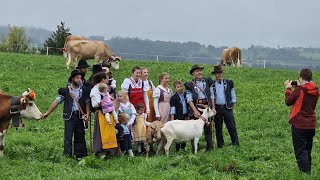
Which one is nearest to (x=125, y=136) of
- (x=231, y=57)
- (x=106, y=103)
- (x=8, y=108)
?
(x=106, y=103)

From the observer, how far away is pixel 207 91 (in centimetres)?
1290

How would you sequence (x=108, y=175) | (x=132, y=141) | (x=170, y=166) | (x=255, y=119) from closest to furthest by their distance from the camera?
1. (x=108, y=175)
2. (x=170, y=166)
3. (x=132, y=141)
4. (x=255, y=119)

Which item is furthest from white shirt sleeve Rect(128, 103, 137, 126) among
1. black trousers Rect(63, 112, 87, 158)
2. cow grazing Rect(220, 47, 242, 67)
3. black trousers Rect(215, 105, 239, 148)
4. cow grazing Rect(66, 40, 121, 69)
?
cow grazing Rect(220, 47, 242, 67)

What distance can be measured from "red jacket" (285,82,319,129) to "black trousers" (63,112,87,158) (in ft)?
14.3

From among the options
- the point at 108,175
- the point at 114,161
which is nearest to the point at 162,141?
the point at 114,161

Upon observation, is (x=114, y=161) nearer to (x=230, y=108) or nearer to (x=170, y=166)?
(x=170, y=166)

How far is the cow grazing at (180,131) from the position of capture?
1203 cm

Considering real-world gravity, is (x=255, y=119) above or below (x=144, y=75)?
below

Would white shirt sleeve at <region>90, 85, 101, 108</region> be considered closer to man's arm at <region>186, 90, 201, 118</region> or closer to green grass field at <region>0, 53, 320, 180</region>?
green grass field at <region>0, 53, 320, 180</region>

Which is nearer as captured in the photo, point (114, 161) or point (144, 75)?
point (114, 161)

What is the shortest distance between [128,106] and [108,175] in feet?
9.19

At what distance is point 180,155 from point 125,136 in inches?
48.6

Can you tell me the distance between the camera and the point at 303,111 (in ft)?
33.4

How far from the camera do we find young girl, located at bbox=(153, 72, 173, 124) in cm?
1277
